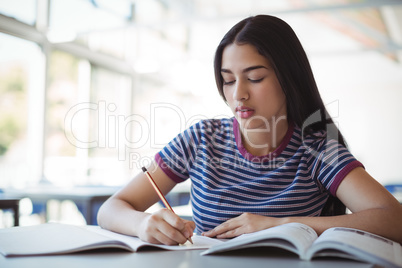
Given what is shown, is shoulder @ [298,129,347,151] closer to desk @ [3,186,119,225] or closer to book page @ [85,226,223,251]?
book page @ [85,226,223,251]

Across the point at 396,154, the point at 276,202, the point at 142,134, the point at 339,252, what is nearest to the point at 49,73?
the point at 142,134

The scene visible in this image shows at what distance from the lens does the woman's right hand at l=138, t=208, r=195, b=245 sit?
0.91 meters

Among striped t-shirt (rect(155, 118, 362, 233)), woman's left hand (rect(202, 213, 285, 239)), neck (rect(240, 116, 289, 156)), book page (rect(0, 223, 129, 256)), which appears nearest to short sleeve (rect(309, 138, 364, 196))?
striped t-shirt (rect(155, 118, 362, 233))

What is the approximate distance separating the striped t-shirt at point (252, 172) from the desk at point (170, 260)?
402 mm

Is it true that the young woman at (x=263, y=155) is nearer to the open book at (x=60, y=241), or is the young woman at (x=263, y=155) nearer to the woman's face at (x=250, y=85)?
the woman's face at (x=250, y=85)

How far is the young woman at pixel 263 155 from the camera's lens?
3.86 feet

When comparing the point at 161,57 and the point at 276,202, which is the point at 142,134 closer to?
the point at 161,57

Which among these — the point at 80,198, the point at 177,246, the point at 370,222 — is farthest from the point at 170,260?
the point at 80,198

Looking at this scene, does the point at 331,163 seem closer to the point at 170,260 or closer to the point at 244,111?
the point at 244,111

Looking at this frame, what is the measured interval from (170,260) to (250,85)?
634 millimetres

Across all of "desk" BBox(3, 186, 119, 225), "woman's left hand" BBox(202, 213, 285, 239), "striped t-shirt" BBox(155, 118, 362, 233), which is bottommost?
"desk" BBox(3, 186, 119, 225)

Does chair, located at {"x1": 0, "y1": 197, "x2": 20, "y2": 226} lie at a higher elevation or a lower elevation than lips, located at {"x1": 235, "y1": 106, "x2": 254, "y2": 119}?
lower

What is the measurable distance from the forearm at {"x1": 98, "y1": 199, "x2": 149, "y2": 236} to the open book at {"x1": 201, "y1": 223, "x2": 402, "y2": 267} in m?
0.28

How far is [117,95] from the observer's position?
6188mm
